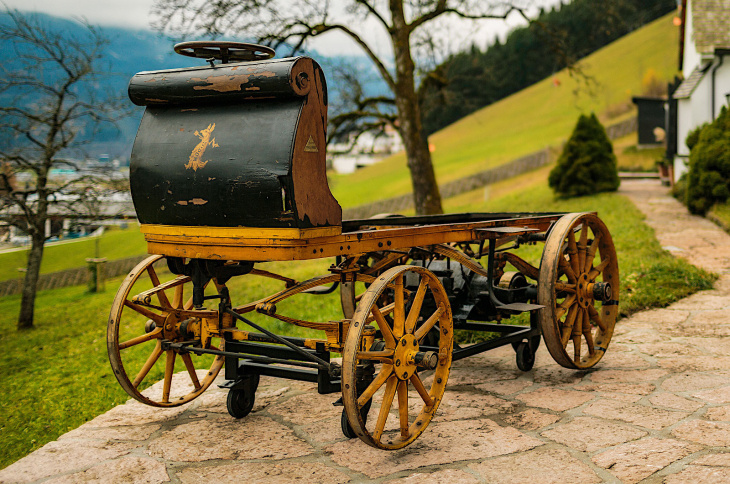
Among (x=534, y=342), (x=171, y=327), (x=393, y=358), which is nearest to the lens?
(x=393, y=358)

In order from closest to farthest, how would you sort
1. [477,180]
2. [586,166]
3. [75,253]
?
[75,253] < [586,166] < [477,180]

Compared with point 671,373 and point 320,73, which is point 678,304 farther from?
point 320,73

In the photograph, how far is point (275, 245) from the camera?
3303mm

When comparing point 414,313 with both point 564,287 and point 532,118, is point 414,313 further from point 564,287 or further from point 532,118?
point 532,118

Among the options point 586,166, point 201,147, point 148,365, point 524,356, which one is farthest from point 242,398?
point 586,166

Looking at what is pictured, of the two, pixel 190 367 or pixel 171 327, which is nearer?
pixel 171 327

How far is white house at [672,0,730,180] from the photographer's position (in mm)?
18875

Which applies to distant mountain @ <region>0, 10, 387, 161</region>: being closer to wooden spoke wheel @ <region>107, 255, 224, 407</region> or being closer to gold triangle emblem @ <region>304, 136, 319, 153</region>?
wooden spoke wheel @ <region>107, 255, 224, 407</region>

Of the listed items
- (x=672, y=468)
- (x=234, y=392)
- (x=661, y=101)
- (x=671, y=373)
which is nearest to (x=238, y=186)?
(x=234, y=392)

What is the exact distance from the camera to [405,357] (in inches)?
143

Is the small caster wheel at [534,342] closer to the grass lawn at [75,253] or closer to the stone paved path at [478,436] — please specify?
the stone paved path at [478,436]

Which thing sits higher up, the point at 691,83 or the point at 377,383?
the point at 691,83

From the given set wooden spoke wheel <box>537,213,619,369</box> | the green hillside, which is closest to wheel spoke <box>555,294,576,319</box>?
wooden spoke wheel <box>537,213,619,369</box>

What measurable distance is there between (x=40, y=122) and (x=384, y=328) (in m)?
7.94
